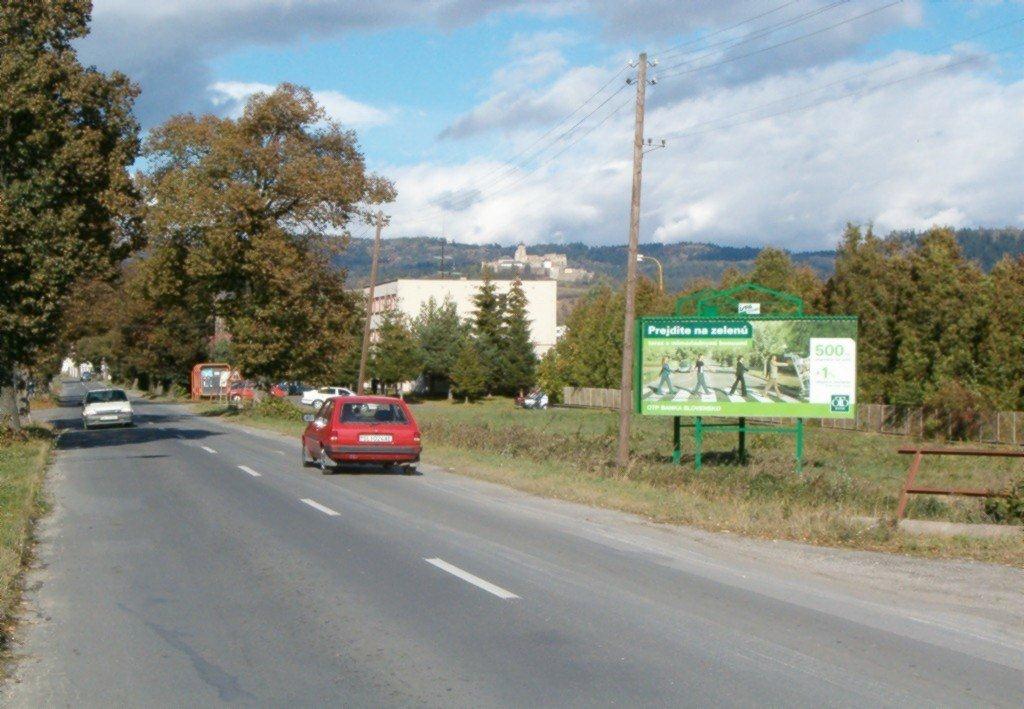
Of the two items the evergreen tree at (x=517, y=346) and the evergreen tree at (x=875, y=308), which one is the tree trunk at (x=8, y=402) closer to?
the evergreen tree at (x=875, y=308)

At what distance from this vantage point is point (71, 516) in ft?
51.6

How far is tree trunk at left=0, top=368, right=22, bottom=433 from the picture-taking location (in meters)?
31.4

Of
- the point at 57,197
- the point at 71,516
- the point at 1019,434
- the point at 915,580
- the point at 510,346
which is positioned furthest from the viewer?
the point at 510,346

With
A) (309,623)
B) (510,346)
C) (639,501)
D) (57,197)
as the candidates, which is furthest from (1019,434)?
(510,346)

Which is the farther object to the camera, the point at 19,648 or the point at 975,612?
the point at 975,612

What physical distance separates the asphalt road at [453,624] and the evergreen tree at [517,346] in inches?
3320

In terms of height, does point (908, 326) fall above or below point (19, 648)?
above

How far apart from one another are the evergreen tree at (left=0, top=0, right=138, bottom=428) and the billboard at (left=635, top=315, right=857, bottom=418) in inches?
581

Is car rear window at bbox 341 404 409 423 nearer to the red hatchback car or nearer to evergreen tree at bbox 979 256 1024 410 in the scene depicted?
the red hatchback car

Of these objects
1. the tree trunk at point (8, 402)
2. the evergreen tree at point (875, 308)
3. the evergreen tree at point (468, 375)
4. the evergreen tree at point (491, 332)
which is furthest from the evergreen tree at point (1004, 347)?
the evergreen tree at point (491, 332)

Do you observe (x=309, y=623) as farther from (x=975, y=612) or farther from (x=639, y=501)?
(x=639, y=501)

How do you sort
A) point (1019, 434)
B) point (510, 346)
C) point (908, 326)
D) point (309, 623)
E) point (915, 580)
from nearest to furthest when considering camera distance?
1. point (309, 623)
2. point (915, 580)
3. point (1019, 434)
4. point (908, 326)
5. point (510, 346)

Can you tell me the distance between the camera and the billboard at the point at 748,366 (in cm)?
2770

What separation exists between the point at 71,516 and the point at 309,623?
8.31 meters
